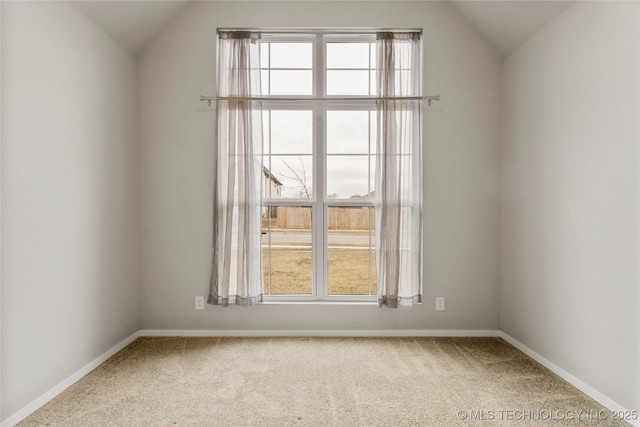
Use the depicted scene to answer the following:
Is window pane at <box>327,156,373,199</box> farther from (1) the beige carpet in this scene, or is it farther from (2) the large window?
(1) the beige carpet

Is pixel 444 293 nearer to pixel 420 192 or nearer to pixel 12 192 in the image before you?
pixel 420 192

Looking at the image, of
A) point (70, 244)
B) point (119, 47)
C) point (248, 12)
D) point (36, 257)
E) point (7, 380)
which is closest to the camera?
point (7, 380)

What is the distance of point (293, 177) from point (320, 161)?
0.29 m

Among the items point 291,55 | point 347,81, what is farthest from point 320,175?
point 291,55

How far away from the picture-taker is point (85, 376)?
2.63 metres

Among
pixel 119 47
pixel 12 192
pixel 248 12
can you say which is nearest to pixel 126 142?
pixel 119 47

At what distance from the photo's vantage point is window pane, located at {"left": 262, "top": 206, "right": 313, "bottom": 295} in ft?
11.6

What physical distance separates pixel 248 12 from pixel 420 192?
85.0 inches

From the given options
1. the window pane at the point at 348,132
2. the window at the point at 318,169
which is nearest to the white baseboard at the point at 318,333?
the window at the point at 318,169

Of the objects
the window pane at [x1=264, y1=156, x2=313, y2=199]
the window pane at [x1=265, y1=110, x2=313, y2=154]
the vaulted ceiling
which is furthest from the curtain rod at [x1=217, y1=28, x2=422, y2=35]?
the window pane at [x1=264, y1=156, x2=313, y2=199]

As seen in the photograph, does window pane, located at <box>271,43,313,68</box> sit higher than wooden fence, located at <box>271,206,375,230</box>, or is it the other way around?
window pane, located at <box>271,43,313,68</box>

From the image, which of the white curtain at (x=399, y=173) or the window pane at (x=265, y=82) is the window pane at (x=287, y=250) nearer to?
the white curtain at (x=399, y=173)

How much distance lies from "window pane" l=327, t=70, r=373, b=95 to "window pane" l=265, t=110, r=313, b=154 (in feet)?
1.09

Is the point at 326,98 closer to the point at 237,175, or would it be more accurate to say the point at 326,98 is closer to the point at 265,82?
the point at 265,82
